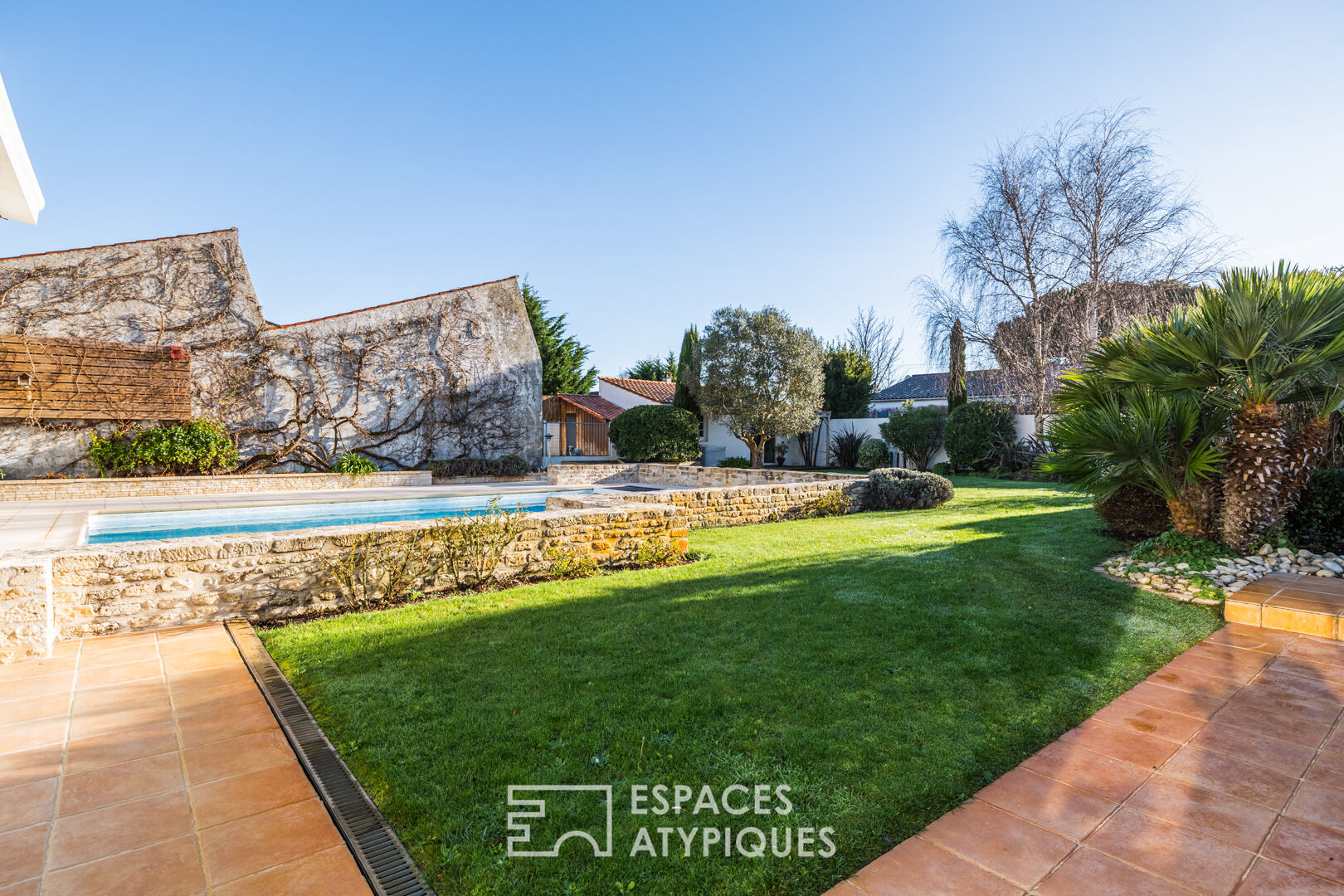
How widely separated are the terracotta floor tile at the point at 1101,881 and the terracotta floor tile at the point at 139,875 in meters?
2.62

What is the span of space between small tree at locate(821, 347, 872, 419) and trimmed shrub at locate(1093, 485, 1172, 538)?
54.8 feet

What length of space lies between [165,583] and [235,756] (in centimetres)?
258

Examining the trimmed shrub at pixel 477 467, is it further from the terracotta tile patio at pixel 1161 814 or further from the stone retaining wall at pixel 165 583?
the terracotta tile patio at pixel 1161 814

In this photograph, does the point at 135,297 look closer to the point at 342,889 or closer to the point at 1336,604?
the point at 342,889

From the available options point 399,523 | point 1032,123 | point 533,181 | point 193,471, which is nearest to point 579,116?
point 533,181

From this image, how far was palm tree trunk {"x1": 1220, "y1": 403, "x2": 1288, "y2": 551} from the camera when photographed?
576cm

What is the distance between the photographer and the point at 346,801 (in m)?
2.28

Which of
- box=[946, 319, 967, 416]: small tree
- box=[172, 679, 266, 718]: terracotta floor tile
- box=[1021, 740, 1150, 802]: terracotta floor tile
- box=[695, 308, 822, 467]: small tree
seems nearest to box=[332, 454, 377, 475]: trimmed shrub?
box=[695, 308, 822, 467]: small tree

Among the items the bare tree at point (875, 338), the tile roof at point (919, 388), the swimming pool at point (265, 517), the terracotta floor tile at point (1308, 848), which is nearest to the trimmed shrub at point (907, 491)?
the swimming pool at point (265, 517)

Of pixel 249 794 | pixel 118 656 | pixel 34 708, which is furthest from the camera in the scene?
pixel 118 656

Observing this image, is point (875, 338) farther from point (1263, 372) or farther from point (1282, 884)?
point (1282, 884)

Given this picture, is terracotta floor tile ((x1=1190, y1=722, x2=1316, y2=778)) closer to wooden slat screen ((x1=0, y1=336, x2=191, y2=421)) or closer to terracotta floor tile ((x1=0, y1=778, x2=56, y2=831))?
terracotta floor tile ((x1=0, y1=778, x2=56, y2=831))

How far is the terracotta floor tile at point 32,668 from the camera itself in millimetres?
3432

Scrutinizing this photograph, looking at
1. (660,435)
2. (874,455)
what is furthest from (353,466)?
(874,455)
